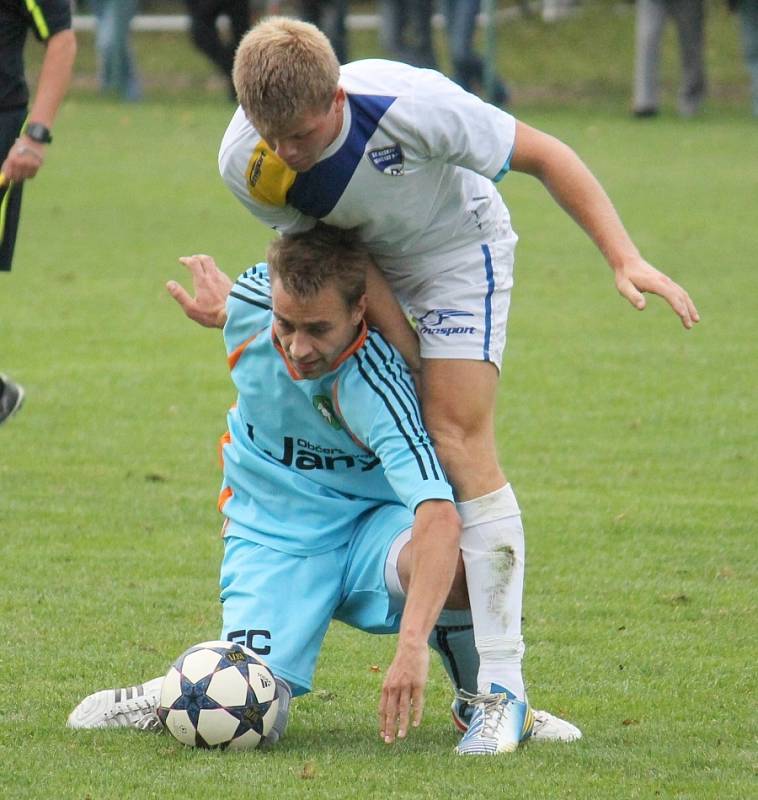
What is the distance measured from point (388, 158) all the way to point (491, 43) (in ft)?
53.3

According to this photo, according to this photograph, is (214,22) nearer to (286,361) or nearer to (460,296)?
(460,296)

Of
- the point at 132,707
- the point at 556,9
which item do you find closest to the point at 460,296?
the point at 132,707

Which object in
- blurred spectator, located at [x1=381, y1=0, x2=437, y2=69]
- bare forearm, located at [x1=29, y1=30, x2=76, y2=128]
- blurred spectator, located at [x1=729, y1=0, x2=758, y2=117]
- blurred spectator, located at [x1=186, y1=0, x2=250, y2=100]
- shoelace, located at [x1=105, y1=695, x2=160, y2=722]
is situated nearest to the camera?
shoelace, located at [x1=105, y1=695, x2=160, y2=722]

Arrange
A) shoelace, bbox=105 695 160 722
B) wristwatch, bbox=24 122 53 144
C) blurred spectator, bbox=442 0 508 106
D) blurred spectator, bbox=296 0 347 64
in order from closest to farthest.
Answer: shoelace, bbox=105 695 160 722
wristwatch, bbox=24 122 53 144
blurred spectator, bbox=442 0 508 106
blurred spectator, bbox=296 0 347 64

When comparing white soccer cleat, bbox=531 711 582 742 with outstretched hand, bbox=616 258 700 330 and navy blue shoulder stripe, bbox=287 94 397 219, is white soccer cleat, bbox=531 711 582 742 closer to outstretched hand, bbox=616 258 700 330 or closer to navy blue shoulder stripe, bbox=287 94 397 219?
outstretched hand, bbox=616 258 700 330

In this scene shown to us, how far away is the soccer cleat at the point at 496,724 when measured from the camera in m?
4.21

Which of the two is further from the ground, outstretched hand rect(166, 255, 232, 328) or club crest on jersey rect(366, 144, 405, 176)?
club crest on jersey rect(366, 144, 405, 176)

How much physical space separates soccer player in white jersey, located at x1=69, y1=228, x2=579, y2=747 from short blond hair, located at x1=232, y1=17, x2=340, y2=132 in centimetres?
39

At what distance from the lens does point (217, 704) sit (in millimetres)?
4191

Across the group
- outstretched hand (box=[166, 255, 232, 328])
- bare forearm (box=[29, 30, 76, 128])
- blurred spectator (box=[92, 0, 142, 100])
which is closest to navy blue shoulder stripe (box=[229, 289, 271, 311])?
outstretched hand (box=[166, 255, 232, 328])

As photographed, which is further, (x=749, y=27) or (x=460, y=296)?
(x=749, y=27)

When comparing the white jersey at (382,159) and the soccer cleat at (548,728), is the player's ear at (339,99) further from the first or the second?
the soccer cleat at (548,728)

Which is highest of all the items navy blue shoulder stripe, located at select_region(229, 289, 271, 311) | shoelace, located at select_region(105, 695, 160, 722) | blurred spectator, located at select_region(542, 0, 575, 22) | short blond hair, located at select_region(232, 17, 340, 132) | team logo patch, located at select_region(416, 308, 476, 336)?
short blond hair, located at select_region(232, 17, 340, 132)

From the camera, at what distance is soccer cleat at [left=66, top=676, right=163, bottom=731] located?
14.4ft
